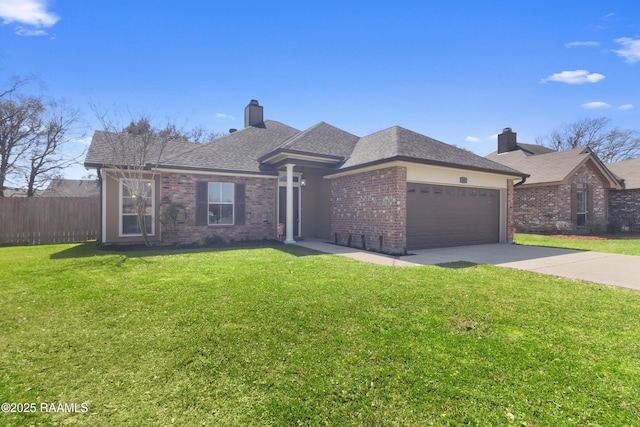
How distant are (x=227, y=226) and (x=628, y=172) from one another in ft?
83.8

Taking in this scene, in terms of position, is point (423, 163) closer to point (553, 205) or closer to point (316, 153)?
point (316, 153)

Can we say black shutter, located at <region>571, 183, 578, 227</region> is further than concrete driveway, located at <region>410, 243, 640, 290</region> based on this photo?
Yes

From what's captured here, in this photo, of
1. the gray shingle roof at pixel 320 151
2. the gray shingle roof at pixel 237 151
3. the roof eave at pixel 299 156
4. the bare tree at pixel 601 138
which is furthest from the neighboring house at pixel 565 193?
the bare tree at pixel 601 138

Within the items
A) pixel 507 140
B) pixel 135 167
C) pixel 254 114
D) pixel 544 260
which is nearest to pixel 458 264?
pixel 544 260

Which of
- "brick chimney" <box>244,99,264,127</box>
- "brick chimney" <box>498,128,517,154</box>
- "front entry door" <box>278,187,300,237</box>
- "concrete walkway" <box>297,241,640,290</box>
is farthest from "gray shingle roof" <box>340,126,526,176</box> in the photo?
"brick chimney" <box>498,128,517,154</box>

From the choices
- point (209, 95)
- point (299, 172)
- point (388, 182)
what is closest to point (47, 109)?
point (209, 95)

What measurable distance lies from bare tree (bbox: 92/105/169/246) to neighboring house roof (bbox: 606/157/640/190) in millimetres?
25897

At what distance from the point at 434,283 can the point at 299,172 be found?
27.2 feet

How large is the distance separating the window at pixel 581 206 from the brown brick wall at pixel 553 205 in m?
0.31

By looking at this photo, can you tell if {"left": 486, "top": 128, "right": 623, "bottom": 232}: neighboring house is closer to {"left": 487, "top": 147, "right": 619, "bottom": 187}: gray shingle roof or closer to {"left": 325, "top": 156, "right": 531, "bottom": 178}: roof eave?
{"left": 487, "top": 147, "right": 619, "bottom": 187}: gray shingle roof

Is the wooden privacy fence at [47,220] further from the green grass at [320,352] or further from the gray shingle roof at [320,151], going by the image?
the green grass at [320,352]

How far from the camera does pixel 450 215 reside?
1114cm

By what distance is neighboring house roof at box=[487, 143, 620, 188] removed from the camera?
54.5ft

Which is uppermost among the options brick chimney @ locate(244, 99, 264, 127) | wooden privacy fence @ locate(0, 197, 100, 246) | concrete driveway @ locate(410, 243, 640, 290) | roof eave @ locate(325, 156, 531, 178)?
brick chimney @ locate(244, 99, 264, 127)
